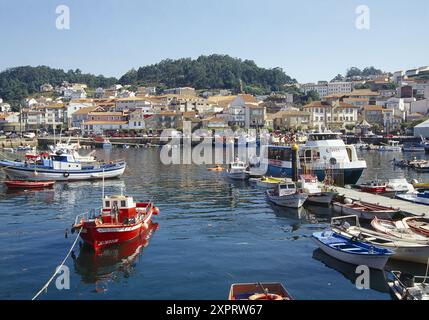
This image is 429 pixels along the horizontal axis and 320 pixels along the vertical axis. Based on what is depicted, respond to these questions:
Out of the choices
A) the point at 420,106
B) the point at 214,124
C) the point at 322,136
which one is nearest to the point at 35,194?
the point at 322,136

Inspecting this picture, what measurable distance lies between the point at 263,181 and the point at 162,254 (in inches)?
858

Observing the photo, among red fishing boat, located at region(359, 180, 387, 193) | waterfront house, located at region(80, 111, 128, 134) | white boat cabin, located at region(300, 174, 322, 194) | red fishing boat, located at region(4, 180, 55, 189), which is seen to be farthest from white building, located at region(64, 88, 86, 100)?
red fishing boat, located at region(359, 180, 387, 193)

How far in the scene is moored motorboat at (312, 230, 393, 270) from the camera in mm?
17641

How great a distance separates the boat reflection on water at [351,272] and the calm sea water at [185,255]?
0.04m

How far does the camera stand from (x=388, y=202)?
94.1 ft

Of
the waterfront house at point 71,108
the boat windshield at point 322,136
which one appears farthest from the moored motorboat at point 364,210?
the waterfront house at point 71,108

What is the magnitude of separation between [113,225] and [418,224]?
13.7 m

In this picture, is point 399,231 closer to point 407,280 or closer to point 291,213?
point 407,280

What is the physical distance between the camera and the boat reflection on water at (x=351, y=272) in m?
16.4

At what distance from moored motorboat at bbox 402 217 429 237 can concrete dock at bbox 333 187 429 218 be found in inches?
55.1

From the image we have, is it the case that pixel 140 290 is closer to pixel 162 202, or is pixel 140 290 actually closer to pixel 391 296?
pixel 391 296

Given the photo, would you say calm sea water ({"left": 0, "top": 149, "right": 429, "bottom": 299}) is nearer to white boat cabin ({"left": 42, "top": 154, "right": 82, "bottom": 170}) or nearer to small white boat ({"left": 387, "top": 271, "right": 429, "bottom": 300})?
small white boat ({"left": 387, "top": 271, "right": 429, "bottom": 300})

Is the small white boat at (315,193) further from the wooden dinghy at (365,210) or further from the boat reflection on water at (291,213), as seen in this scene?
the boat reflection on water at (291,213)

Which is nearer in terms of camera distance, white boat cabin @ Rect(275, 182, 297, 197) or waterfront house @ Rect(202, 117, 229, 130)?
white boat cabin @ Rect(275, 182, 297, 197)
